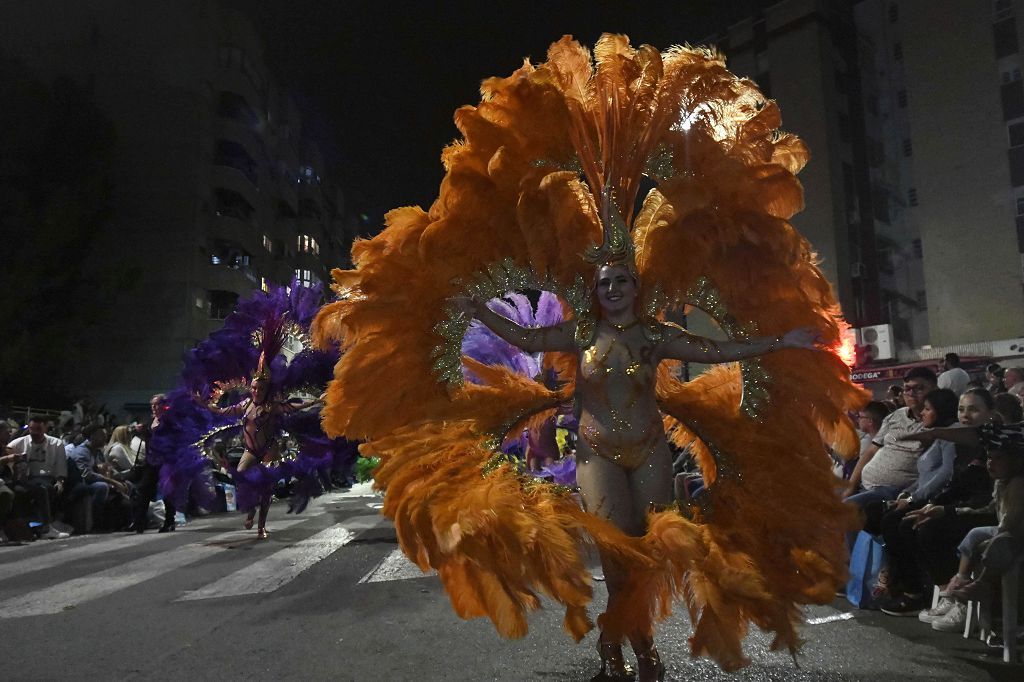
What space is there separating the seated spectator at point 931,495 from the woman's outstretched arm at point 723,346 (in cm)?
194

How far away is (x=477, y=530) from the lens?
9.34 ft

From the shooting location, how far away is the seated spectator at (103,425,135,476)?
1166cm

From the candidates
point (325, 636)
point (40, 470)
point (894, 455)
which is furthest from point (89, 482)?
point (894, 455)

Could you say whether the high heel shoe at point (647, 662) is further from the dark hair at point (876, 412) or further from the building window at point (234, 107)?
the building window at point (234, 107)

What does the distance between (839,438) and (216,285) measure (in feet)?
104

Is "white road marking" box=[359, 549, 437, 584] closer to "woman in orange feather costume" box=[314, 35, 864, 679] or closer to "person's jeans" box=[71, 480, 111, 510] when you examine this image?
"woman in orange feather costume" box=[314, 35, 864, 679]

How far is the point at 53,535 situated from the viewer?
33.3 feet

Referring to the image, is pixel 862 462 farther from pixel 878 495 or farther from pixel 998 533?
pixel 998 533

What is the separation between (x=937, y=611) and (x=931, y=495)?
726mm

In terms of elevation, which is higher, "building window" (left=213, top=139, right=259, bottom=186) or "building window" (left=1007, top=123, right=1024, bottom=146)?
"building window" (left=213, top=139, right=259, bottom=186)

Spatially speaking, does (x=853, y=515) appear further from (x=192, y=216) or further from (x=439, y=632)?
(x=192, y=216)

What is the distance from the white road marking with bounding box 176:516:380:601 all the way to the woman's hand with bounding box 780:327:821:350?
178 inches

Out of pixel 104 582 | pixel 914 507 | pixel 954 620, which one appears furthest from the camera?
pixel 104 582

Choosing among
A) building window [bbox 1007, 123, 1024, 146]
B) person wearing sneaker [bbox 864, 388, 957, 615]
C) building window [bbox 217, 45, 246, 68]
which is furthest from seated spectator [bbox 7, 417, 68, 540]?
building window [bbox 1007, 123, 1024, 146]
